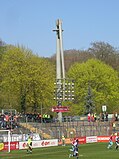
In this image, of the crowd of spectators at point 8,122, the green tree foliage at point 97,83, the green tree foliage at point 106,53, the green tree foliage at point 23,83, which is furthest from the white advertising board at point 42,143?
the green tree foliage at point 106,53

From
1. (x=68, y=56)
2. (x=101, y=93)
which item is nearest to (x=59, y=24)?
(x=101, y=93)

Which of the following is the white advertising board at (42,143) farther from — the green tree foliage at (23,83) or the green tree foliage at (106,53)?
the green tree foliage at (106,53)

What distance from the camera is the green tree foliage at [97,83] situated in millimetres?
107750

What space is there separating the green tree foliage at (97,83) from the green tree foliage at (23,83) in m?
21.5

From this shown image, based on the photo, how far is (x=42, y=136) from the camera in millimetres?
66188

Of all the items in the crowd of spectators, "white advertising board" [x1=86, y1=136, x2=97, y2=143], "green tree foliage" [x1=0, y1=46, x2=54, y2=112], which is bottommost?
"white advertising board" [x1=86, y1=136, x2=97, y2=143]

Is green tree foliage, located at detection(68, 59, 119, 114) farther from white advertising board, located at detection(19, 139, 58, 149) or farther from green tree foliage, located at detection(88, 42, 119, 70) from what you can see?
white advertising board, located at detection(19, 139, 58, 149)

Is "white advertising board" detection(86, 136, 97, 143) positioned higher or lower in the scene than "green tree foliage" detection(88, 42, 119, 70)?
lower

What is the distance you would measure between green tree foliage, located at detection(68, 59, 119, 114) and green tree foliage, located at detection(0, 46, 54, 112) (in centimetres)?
2150

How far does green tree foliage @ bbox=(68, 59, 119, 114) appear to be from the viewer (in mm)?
107750

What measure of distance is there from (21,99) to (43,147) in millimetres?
24800

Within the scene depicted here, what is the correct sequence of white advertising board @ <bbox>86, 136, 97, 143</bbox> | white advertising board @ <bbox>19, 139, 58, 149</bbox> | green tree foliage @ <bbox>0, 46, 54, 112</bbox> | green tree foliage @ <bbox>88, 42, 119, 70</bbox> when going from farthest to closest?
1. green tree foliage @ <bbox>88, 42, 119, 70</bbox>
2. green tree foliage @ <bbox>0, 46, 54, 112</bbox>
3. white advertising board @ <bbox>86, 136, 97, 143</bbox>
4. white advertising board @ <bbox>19, 139, 58, 149</bbox>

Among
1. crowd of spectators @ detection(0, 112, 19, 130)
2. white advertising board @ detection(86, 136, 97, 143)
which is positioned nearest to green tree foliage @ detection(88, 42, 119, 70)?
white advertising board @ detection(86, 136, 97, 143)

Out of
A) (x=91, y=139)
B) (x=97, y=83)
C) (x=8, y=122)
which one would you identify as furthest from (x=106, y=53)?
(x=8, y=122)
